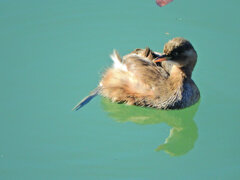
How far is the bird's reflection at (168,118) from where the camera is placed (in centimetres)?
542

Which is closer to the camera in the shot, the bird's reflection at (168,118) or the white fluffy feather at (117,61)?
the bird's reflection at (168,118)

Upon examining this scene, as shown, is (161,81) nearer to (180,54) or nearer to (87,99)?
(180,54)

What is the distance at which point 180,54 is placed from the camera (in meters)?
5.50

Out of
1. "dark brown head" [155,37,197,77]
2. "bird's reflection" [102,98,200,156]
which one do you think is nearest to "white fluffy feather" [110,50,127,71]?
"bird's reflection" [102,98,200,156]

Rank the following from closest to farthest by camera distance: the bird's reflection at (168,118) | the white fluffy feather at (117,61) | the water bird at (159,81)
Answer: the bird's reflection at (168,118)
the water bird at (159,81)
the white fluffy feather at (117,61)

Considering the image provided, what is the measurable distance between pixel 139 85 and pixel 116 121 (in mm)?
576

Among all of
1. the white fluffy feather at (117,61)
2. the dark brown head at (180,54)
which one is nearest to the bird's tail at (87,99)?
the white fluffy feather at (117,61)

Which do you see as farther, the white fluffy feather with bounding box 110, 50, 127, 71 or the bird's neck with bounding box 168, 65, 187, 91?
the white fluffy feather with bounding box 110, 50, 127, 71

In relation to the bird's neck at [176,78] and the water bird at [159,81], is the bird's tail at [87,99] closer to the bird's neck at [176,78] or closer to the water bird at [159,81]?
the water bird at [159,81]

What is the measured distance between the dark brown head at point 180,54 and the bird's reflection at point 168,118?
598 mm

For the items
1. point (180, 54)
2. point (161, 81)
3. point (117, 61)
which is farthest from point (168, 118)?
point (117, 61)

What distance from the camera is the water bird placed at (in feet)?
18.1

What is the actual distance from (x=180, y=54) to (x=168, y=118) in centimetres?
88

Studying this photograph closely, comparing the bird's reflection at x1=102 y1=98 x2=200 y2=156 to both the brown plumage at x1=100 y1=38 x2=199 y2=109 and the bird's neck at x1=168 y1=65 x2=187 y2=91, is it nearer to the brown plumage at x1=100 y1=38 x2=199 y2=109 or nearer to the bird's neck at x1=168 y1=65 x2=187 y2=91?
the brown plumage at x1=100 y1=38 x2=199 y2=109
